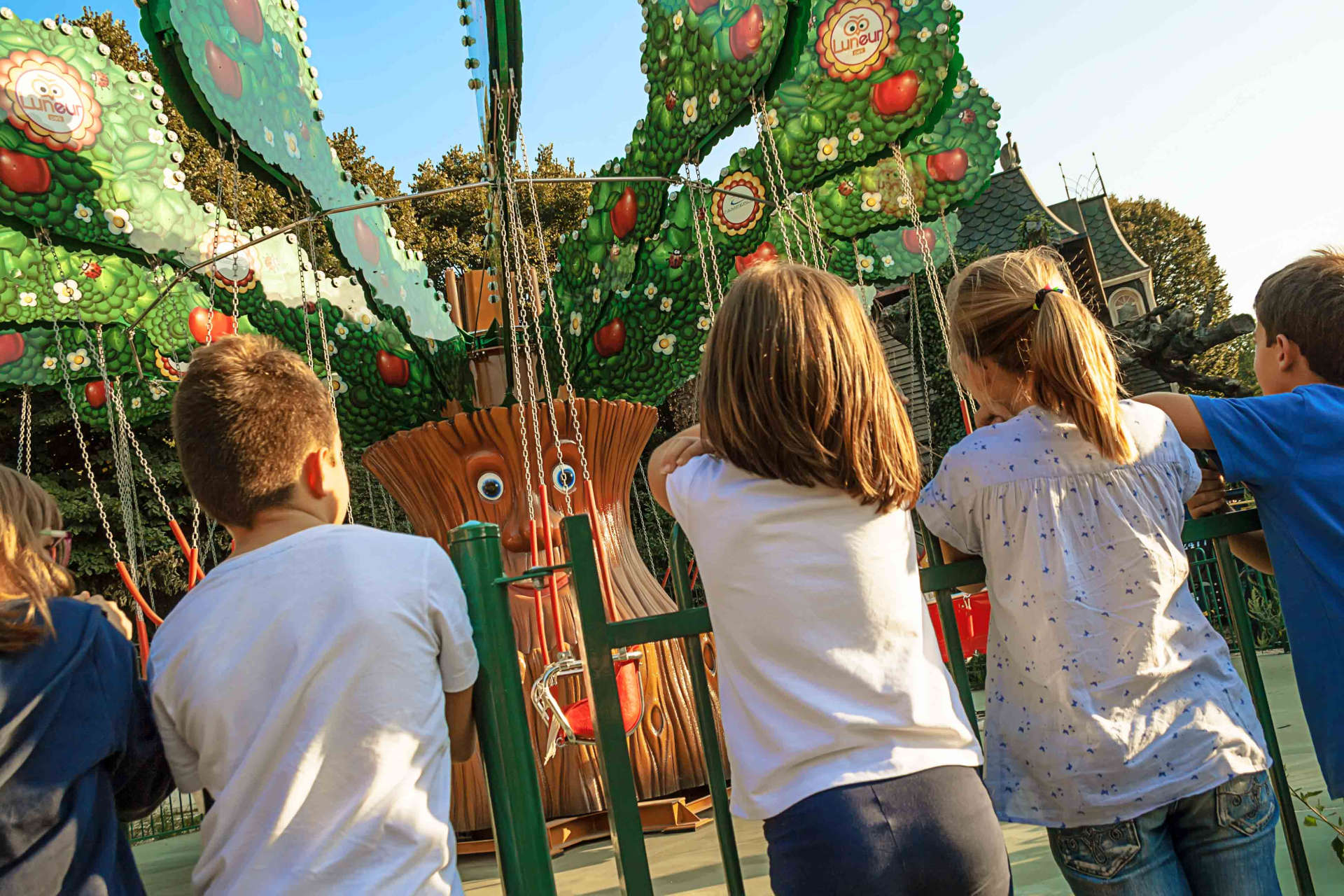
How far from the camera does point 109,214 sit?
5059mm

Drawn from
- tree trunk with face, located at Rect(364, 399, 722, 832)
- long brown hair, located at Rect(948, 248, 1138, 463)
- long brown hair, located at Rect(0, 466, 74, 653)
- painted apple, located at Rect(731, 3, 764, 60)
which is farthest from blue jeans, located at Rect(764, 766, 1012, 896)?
painted apple, located at Rect(731, 3, 764, 60)

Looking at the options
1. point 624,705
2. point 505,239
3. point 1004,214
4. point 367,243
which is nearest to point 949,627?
point 624,705

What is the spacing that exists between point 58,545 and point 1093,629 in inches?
57.8

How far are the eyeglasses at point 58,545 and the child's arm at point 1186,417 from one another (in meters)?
1.57

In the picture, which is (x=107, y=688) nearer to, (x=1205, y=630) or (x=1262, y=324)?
(x=1205, y=630)

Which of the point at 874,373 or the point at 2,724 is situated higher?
the point at 874,373

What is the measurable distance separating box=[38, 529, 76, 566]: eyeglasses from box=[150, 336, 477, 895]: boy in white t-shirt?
0.24 metres

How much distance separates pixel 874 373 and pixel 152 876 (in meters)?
5.97

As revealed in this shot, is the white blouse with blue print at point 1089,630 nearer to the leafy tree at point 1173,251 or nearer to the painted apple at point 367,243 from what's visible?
the painted apple at point 367,243

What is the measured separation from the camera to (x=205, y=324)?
614 cm

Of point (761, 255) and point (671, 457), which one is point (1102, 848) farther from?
point (761, 255)

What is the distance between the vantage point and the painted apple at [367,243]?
5.83 meters

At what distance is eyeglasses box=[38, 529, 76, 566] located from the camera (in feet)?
4.69

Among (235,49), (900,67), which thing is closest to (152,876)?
(235,49)
